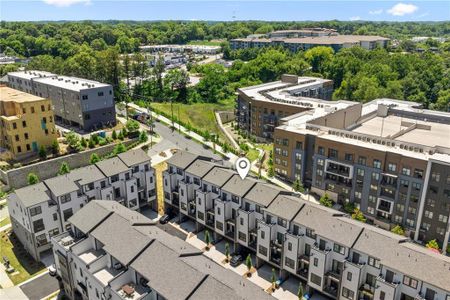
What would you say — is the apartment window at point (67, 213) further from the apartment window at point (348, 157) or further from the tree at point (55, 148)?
the apartment window at point (348, 157)

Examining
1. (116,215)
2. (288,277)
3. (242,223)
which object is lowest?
(288,277)

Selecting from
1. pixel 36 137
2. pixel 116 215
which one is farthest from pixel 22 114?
pixel 116 215

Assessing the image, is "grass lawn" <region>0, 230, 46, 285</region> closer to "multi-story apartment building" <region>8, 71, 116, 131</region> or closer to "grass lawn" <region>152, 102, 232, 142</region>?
"multi-story apartment building" <region>8, 71, 116, 131</region>

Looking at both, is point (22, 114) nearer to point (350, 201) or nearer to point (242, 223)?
point (242, 223)

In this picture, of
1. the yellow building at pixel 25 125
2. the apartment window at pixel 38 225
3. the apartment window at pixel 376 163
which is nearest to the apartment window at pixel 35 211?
the apartment window at pixel 38 225

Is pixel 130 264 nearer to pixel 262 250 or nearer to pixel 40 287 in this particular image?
pixel 40 287

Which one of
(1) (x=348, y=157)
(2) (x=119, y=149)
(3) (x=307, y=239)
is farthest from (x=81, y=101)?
(3) (x=307, y=239)

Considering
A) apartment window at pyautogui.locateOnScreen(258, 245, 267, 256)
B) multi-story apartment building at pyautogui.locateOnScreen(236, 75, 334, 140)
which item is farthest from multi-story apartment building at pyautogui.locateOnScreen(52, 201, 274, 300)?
multi-story apartment building at pyautogui.locateOnScreen(236, 75, 334, 140)
